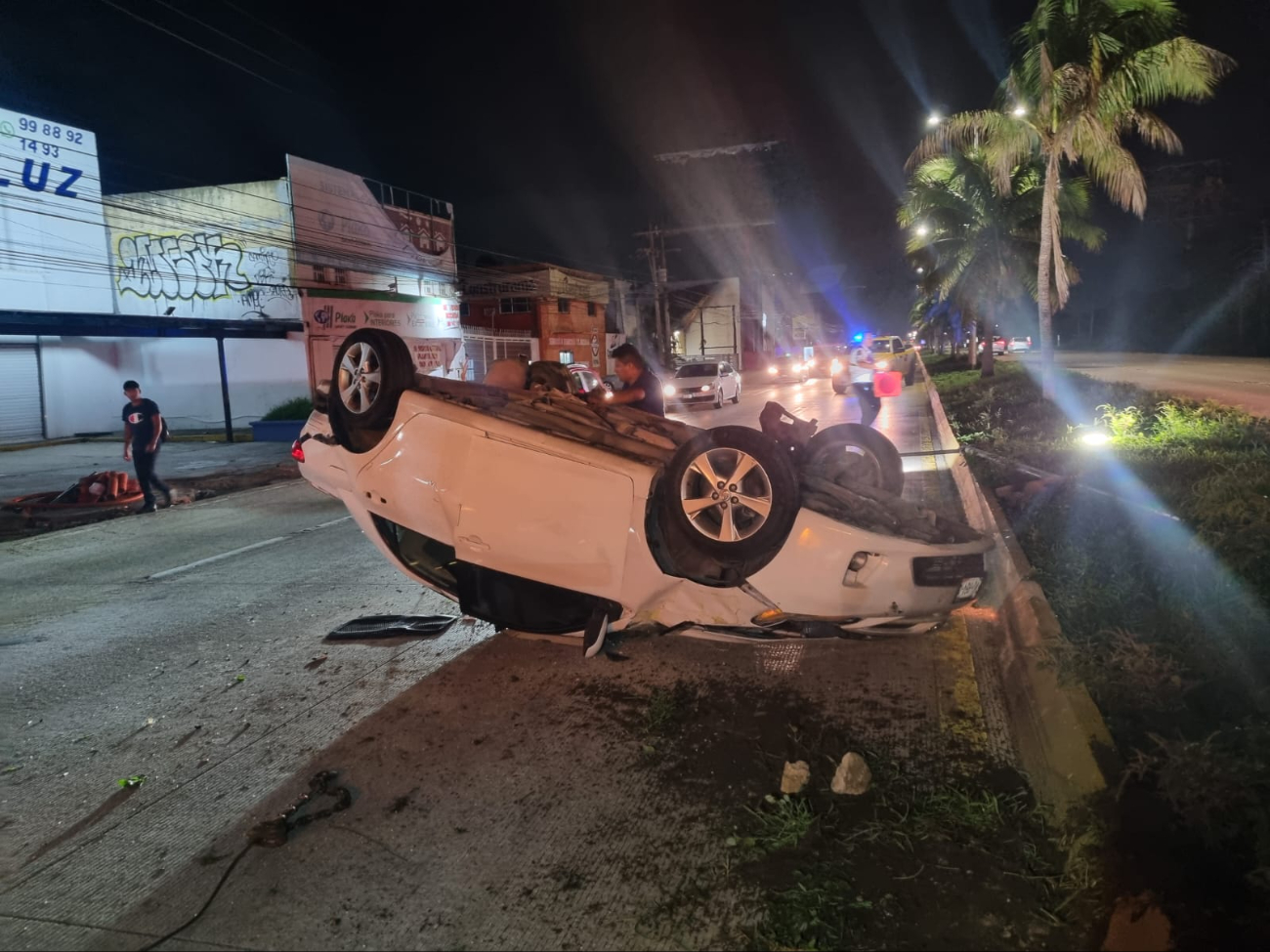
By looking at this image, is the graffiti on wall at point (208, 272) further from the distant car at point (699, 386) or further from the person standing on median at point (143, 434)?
the person standing on median at point (143, 434)

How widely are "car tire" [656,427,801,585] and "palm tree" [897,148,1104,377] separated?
18.7 meters

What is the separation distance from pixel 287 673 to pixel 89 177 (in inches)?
1029

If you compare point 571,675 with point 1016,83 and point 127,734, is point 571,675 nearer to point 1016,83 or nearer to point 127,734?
point 127,734

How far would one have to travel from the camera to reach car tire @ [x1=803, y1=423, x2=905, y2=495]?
17.1ft

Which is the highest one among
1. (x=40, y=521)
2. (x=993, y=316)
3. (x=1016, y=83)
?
(x=1016, y=83)

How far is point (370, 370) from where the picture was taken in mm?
4375

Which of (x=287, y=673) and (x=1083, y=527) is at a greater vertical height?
(x=1083, y=527)

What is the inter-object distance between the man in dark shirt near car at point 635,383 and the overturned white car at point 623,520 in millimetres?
1737

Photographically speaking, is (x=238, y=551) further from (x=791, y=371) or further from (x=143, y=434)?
(x=791, y=371)

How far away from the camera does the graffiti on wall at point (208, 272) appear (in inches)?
1104

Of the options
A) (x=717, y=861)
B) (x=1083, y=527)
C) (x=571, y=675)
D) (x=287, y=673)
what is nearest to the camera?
(x=717, y=861)

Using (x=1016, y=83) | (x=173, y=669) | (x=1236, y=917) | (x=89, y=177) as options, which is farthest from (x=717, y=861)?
(x=89, y=177)

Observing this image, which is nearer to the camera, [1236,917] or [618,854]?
[1236,917]

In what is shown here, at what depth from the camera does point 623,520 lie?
390 centimetres
